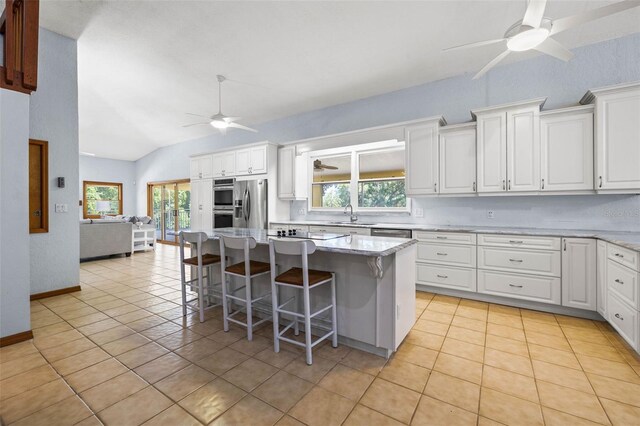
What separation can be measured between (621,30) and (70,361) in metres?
6.15

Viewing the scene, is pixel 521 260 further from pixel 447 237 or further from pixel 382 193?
pixel 382 193

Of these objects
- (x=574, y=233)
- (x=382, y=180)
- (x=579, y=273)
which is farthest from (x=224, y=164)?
(x=579, y=273)

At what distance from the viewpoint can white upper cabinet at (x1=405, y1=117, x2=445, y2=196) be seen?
3.90 metres

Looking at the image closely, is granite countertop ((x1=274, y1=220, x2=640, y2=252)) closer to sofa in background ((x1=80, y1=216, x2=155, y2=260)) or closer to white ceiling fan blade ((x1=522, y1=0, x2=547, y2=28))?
white ceiling fan blade ((x1=522, y1=0, x2=547, y2=28))

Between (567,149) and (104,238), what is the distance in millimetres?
8046

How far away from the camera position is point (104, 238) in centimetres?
609

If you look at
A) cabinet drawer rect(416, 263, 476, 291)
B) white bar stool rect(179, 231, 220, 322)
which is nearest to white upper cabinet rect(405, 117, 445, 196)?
cabinet drawer rect(416, 263, 476, 291)

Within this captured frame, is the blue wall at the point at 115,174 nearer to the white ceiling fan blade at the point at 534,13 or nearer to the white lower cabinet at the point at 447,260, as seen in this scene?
the white lower cabinet at the point at 447,260

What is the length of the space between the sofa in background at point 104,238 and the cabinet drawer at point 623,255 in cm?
800

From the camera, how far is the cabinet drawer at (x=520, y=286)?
3059 millimetres

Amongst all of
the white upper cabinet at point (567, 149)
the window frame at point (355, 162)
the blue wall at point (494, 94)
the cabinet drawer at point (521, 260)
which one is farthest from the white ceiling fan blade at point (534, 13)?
the window frame at point (355, 162)

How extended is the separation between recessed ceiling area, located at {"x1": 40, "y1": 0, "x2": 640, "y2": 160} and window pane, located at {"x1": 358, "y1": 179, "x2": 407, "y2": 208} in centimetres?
152

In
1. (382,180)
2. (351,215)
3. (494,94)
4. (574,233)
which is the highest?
(494,94)

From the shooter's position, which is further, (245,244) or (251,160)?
(251,160)
